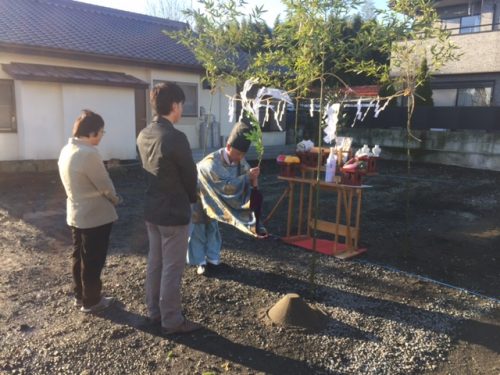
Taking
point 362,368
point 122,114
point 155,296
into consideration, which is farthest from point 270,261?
point 122,114

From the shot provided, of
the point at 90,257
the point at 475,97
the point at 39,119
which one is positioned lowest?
the point at 90,257

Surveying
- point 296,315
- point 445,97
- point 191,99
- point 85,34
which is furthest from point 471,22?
point 296,315

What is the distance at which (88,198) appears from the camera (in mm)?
3465

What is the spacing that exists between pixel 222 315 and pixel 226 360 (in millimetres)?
667

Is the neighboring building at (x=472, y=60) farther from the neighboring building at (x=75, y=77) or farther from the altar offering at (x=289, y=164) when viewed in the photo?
the altar offering at (x=289, y=164)

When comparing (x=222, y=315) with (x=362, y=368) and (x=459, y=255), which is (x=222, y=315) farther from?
(x=459, y=255)

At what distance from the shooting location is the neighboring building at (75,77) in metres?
10.4

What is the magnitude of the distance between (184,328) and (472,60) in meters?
16.2

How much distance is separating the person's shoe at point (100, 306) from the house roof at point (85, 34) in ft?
28.5

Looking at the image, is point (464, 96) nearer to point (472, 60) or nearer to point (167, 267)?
point (472, 60)

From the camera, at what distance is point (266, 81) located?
15.3 ft

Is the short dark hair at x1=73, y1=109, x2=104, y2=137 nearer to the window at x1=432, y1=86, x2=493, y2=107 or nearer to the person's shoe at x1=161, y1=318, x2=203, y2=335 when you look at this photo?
the person's shoe at x1=161, y1=318, x2=203, y2=335

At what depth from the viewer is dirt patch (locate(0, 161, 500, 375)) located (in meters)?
3.01

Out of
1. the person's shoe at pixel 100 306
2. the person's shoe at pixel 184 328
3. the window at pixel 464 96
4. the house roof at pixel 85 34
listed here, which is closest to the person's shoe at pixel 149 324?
the person's shoe at pixel 184 328
